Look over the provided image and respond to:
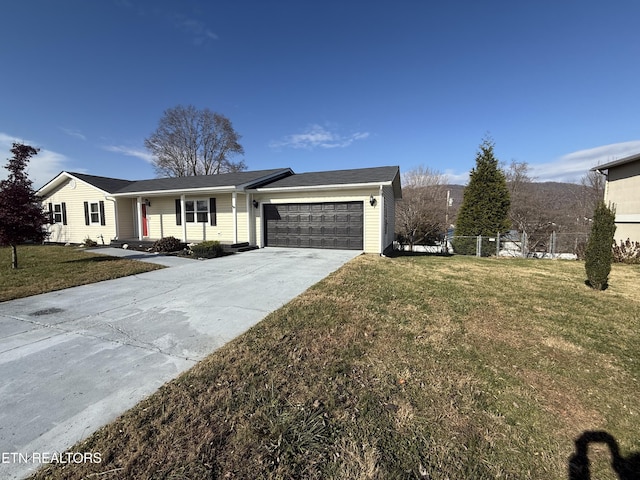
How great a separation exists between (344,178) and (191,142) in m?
26.3

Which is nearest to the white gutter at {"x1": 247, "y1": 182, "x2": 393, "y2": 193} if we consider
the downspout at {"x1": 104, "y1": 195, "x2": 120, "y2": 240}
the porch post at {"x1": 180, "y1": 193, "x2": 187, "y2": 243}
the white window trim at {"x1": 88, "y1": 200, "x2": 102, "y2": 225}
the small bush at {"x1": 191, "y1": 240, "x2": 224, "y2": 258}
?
the small bush at {"x1": 191, "y1": 240, "x2": 224, "y2": 258}

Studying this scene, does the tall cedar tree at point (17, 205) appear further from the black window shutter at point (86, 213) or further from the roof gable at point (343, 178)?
the black window shutter at point (86, 213)

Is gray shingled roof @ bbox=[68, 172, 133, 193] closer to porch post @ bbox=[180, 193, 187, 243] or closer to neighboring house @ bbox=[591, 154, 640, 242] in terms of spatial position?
porch post @ bbox=[180, 193, 187, 243]

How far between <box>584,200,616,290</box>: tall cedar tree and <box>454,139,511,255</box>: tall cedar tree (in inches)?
291

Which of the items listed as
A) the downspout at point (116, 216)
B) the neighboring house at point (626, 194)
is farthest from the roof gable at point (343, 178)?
the neighboring house at point (626, 194)

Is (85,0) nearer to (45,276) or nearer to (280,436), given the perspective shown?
(45,276)

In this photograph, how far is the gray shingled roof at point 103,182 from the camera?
16.1 metres

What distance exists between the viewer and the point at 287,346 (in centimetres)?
336

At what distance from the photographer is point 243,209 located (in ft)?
41.6

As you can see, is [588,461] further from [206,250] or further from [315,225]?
Answer: [206,250]

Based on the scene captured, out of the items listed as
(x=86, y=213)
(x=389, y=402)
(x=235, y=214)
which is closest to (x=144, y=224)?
(x=86, y=213)

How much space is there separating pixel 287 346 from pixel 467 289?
4670 millimetres

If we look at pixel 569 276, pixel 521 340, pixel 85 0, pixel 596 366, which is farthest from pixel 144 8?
pixel 569 276

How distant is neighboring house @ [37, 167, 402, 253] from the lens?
11.1m
